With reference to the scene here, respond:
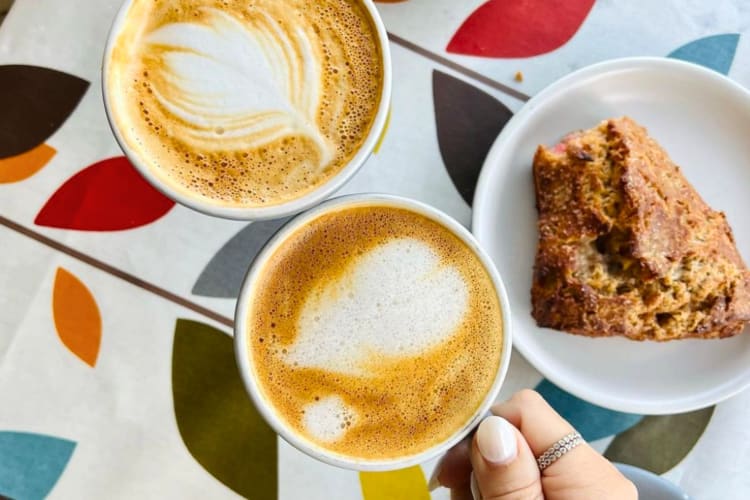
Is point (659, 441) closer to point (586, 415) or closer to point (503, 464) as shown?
point (586, 415)

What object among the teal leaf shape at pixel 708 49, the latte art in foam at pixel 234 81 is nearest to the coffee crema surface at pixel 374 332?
the latte art in foam at pixel 234 81

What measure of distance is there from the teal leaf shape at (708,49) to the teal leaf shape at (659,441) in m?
0.61

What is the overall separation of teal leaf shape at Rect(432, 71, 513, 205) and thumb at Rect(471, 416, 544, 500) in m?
0.45

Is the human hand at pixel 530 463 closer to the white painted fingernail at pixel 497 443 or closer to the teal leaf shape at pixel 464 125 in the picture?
the white painted fingernail at pixel 497 443

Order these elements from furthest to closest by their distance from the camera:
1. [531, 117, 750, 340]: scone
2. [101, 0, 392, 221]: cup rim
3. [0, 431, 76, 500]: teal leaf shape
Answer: [0, 431, 76, 500]: teal leaf shape → [531, 117, 750, 340]: scone → [101, 0, 392, 221]: cup rim

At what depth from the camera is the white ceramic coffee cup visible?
2.70ft

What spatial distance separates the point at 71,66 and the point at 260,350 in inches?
25.4

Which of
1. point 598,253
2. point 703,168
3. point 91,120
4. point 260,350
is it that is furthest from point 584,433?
point 91,120

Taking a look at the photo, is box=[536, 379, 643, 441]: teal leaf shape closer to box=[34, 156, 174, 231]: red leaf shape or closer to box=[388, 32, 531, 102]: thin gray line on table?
box=[388, 32, 531, 102]: thin gray line on table

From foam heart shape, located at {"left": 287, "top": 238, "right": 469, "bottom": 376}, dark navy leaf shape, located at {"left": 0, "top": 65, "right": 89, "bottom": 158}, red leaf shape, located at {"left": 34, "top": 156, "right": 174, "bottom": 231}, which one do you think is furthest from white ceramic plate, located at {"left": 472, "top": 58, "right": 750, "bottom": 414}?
dark navy leaf shape, located at {"left": 0, "top": 65, "right": 89, "bottom": 158}

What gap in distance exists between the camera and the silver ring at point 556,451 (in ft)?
2.97

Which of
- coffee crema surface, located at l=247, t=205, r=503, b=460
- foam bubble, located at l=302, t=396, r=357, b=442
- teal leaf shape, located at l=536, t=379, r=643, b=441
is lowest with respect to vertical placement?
teal leaf shape, located at l=536, t=379, r=643, b=441

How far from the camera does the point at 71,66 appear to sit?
1.16 m

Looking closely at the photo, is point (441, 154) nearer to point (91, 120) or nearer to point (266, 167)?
point (266, 167)
